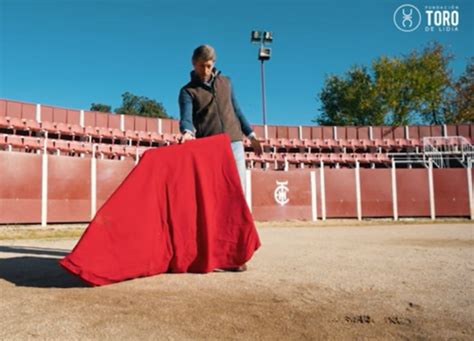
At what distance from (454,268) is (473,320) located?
1471 mm

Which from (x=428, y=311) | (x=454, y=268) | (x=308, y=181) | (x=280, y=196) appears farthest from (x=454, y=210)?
(x=428, y=311)

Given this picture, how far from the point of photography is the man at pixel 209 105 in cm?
320

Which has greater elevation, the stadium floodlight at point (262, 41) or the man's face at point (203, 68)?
the stadium floodlight at point (262, 41)

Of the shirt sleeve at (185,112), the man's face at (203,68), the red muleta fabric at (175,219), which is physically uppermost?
the man's face at (203,68)

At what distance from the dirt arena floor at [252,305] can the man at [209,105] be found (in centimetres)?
98

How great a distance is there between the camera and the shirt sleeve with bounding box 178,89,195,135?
3.11 metres

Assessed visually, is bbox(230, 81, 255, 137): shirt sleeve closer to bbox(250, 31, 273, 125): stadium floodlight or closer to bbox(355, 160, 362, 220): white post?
bbox(355, 160, 362, 220): white post

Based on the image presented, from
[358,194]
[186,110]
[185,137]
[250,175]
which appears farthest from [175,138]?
[185,137]

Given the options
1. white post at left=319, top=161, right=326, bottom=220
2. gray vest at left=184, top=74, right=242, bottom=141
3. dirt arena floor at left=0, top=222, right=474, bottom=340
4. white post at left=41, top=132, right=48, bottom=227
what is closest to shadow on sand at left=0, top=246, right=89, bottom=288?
dirt arena floor at left=0, top=222, right=474, bottom=340

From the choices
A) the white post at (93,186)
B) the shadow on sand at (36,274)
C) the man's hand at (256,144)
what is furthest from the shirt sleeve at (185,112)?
the white post at (93,186)

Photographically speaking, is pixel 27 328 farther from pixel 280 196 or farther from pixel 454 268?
pixel 280 196

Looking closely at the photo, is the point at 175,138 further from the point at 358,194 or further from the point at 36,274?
the point at 36,274

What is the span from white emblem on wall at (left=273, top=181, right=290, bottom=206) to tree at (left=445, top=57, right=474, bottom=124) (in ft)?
87.8

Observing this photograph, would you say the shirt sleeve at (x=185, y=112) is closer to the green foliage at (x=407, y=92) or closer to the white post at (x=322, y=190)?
the white post at (x=322, y=190)
